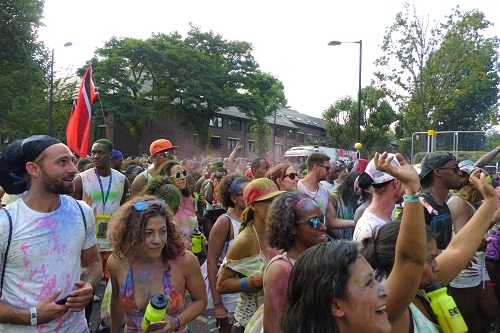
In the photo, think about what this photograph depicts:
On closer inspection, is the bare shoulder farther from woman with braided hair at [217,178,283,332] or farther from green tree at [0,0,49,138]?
green tree at [0,0,49,138]

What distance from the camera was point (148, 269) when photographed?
304cm

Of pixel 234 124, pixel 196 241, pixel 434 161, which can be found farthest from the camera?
pixel 234 124

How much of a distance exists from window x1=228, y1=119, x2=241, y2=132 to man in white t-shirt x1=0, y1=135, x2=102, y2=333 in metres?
55.1

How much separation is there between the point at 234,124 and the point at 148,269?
56334 millimetres

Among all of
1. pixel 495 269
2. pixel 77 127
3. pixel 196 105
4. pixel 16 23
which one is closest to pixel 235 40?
pixel 196 105

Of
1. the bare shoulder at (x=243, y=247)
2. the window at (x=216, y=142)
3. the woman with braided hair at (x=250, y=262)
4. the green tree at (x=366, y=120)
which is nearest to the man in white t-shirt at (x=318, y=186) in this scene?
the woman with braided hair at (x=250, y=262)

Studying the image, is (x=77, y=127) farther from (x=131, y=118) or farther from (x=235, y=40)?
(x=235, y=40)

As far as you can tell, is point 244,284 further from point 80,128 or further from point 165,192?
point 80,128

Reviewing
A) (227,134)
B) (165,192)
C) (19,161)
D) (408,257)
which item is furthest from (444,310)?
(227,134)

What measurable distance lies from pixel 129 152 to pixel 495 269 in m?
45.2

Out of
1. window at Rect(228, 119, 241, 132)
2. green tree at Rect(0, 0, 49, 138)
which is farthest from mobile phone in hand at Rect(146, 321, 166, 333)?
window at Rect(228, 119, 241, 132)

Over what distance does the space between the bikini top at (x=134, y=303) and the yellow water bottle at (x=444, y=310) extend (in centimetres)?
155

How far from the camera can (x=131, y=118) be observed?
39469 mm

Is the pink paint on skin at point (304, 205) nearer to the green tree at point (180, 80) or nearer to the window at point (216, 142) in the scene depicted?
the green tree at point (180, 80)
